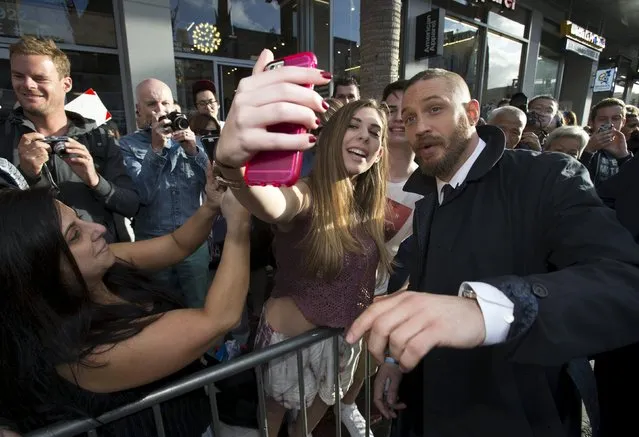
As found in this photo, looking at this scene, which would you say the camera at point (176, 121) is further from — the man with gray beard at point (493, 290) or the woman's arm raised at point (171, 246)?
the man with gray beard at point (493, 290)

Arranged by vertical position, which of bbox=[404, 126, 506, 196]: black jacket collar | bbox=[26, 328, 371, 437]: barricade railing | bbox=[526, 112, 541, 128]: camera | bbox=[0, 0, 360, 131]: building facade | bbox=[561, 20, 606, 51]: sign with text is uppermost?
bbox=[561, 20, 606, 51]: sign with text

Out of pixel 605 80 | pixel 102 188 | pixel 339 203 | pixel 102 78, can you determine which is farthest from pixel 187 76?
pixel 605 80

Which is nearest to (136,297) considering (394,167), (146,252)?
(146,252)

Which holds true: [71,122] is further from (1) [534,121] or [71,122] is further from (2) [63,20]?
(1) [534,121]

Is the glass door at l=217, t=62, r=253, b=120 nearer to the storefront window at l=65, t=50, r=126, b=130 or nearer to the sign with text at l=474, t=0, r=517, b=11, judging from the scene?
the storefront window at l=65, t=50, r=126, b=130

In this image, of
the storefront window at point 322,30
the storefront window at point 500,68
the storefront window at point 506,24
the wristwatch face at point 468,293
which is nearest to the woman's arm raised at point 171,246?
the wristwatch face at point 468,293

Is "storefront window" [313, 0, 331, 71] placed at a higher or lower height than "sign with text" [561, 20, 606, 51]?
lower

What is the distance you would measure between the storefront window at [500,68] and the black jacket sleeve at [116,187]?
12211 mm

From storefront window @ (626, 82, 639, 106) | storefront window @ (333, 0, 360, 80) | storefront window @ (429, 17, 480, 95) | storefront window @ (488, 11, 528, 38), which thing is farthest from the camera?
storefront window @ (626, 82, 639, 106)

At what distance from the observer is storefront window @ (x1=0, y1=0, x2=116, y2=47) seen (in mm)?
5051

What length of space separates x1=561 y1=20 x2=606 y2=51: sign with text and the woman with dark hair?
18479 millimetres

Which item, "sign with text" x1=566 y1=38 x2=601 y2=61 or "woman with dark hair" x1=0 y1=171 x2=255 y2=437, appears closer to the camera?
"woman with dark hair" x1=0 y1=171 x2=255 y2=437

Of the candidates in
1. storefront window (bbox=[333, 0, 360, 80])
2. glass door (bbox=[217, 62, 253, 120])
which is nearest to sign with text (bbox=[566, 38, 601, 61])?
storefront window (bbox=[333, 0, 360, 80])

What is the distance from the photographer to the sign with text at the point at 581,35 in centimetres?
1448
